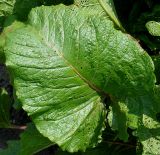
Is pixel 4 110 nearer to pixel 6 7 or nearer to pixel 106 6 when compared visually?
pixel 6 7

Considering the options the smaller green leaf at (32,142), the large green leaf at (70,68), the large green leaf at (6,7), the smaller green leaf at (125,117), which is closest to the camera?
the large green leaf at (70,68)

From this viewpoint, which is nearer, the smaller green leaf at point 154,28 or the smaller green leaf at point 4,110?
the smaller green leaf at point 154,28

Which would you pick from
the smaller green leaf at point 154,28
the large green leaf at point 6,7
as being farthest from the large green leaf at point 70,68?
the large green leaf at point 6,7

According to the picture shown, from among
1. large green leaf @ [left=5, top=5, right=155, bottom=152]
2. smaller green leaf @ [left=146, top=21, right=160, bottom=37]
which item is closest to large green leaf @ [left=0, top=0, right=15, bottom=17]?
large green leaf @ [left=5, top=5, right=155, bottom=152]

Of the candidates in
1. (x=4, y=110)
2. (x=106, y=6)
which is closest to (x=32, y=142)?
(x=4, y=110)

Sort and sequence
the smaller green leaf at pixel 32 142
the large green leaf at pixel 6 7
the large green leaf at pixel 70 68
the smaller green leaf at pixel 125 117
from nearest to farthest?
the large green leaf at pixel 70 68 < the smaller green leaf at pixel 125 117 < the smaller green leaf at pixel 32 142 < the large green leaf at pixel 6 7

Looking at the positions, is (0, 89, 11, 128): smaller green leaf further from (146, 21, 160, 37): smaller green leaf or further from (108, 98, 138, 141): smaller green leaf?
(146, 21, 160, 37): smaller green leaf

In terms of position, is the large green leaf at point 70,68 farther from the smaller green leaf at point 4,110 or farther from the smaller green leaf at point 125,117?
the smaller green leaf at point 4,110

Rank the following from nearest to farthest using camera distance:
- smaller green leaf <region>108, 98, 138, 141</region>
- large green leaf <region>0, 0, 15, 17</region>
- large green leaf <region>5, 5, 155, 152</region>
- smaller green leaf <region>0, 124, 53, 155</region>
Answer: large green leaf <region>5, 5, 155, 152</region> < smaller green leaf <region>108, 98, 138, 141</region> < smaller green leaf <region>0, 124, 53, 155</region> < large green leaf <region>0, 0, 15, 17</region>

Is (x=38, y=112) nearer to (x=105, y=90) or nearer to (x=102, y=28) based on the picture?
(x=105, y=90)
